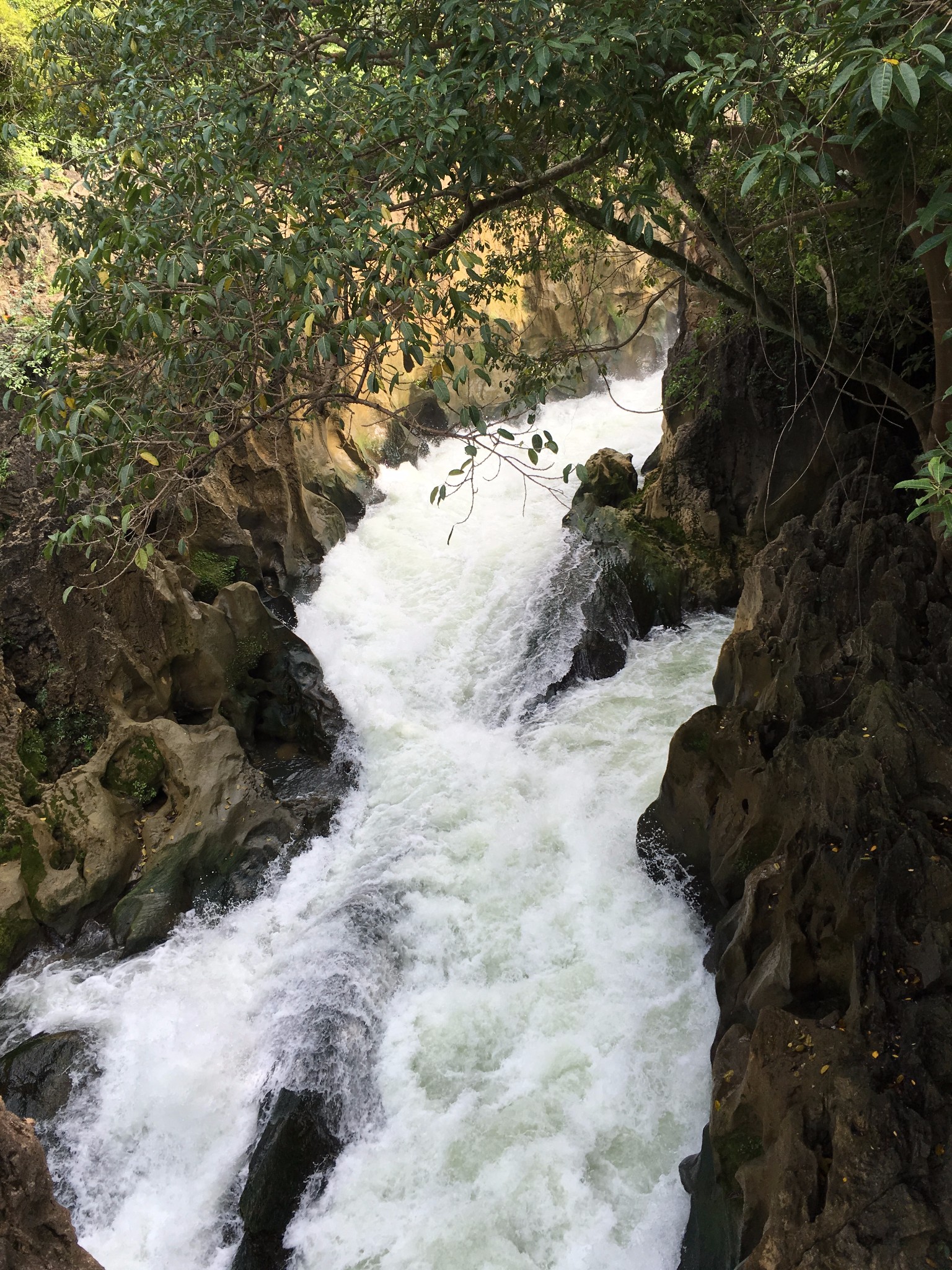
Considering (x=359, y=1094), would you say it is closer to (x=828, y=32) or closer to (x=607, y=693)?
(x=607, y=693)

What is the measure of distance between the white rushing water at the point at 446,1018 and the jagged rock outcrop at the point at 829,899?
560mm

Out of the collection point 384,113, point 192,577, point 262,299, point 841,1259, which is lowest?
point 841,1259

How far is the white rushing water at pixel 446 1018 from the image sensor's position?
532 centimetres

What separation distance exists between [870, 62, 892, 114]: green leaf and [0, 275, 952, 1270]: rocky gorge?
2920mm

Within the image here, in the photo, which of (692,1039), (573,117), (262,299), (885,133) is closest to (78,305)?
(262,299)

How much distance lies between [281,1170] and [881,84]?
267 inches

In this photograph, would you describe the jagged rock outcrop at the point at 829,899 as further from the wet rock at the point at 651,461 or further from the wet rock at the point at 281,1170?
the wet rock at the point at 651,461

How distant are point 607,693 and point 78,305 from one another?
700cm

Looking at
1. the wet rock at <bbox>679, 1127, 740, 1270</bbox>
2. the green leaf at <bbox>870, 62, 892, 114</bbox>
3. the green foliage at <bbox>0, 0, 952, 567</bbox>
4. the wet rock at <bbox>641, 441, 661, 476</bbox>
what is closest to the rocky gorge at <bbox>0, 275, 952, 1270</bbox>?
the wet rock at <bbox>679, 1127, 740, 1270</bbox>

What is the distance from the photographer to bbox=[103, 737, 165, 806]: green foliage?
8.18 meters

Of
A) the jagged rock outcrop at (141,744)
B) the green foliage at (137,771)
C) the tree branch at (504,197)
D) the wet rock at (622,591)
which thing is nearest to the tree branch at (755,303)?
the tree branch at (504,197)

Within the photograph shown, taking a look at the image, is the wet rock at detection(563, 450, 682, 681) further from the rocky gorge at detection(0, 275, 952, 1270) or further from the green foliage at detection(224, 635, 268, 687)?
the green foliage at detection(224, 635, 268, 687)

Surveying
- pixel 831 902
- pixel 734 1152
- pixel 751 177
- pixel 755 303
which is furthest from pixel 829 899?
pixel 755 303

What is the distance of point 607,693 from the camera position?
9.66 metres
